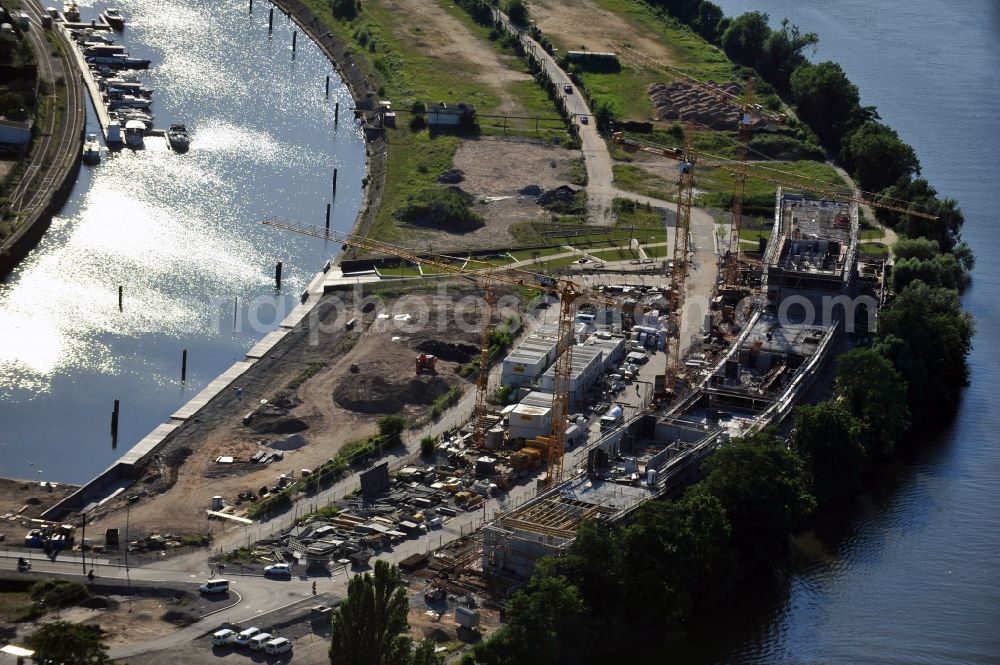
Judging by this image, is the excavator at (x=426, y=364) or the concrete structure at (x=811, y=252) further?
the concrete structure at (x=811, y=252)

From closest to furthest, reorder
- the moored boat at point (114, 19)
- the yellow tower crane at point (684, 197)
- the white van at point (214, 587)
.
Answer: the white van at point (214, 587)
the yellow tower crane at point (684, 197)
the moored boat at point (114, 19)

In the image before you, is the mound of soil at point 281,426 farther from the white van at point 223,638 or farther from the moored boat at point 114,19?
the moored boat at point 114,19

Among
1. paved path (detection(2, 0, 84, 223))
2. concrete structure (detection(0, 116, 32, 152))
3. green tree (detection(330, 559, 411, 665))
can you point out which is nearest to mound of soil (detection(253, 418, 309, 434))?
green tree (detection(330, 559, 411, 665))

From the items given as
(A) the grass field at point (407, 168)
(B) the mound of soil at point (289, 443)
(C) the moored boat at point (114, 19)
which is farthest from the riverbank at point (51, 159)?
(B) the mound of soil at point (289, 443)

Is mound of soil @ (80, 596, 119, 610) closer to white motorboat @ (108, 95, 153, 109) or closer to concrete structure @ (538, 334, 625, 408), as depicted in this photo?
concrete structure @ (538, 334, 625, 408)

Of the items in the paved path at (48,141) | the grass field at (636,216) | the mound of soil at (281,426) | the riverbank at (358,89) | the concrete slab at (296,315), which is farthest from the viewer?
the riverbank at (358,89)

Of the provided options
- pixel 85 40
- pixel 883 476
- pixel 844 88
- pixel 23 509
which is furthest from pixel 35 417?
pixel 844 88
